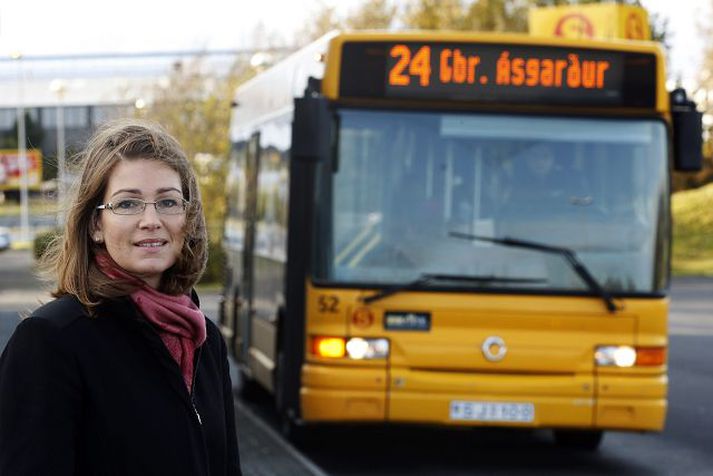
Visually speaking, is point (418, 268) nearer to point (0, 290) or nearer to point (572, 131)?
point (572, 131)

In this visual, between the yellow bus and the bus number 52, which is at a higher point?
the bus number 52

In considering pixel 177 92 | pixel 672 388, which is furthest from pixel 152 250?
pixel 177 92

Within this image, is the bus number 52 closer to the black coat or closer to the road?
the road

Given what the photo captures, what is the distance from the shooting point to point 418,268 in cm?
1109

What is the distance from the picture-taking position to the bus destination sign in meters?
11.2

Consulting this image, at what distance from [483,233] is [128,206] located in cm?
783

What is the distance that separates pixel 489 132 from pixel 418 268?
1.02 metres

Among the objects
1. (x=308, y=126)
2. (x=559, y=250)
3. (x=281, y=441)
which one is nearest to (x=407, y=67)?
(x=308, y=126)

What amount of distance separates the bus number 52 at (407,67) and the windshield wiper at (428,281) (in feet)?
4.21

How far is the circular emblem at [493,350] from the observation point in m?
10.9

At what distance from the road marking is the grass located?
3356cm

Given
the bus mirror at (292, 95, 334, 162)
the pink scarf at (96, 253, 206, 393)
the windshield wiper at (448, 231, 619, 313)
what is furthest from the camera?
the windshield wiper at (448, 231, 619, 313)

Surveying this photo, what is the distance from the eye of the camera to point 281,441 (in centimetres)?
1242

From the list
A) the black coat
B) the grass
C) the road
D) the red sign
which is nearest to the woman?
the black coat
